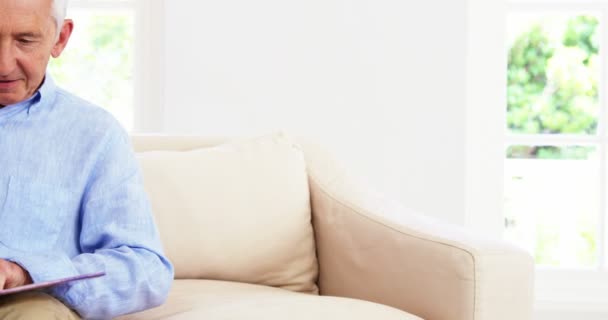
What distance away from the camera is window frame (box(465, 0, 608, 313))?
11.0ft

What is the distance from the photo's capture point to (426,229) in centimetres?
200

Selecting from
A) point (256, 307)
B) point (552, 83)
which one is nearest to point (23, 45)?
point (256, 307)

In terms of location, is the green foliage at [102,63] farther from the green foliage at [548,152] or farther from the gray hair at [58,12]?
the gray hair at [58,12]

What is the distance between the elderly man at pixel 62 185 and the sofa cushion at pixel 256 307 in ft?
0.76

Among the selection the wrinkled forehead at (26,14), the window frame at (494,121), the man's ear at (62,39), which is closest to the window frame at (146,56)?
the window frame at (494,121)

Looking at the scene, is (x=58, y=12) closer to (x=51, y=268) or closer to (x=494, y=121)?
(x=51, y=268)

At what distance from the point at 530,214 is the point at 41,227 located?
2.26 m

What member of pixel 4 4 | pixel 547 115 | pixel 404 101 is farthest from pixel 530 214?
pixel 4 4

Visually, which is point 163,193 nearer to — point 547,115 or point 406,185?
point 406,185

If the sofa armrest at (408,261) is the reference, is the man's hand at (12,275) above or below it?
above

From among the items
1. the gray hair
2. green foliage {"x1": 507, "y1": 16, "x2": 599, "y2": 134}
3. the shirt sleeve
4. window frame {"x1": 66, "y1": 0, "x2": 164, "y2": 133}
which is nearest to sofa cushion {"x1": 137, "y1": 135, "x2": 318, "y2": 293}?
the shirt sleeve

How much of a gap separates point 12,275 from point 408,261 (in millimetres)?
873

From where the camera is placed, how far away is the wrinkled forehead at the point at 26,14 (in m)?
1.47

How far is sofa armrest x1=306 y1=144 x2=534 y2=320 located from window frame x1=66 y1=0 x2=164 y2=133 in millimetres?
1143
